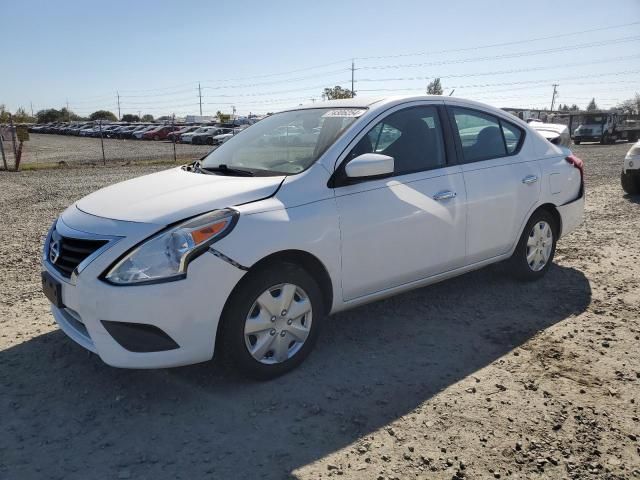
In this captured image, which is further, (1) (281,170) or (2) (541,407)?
(1) (281,170)

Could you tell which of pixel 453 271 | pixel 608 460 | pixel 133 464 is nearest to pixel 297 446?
pixel 133 464

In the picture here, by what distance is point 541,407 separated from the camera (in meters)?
2.95

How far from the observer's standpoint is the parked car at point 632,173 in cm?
941

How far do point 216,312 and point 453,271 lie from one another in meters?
2.03

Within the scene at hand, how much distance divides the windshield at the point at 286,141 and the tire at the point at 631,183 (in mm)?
7737

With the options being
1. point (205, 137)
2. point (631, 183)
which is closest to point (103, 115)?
point (205, 137)

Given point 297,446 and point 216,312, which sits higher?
point 216,312

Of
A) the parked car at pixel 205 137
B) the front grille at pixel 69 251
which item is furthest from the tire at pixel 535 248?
the parked car at pixel 205 137

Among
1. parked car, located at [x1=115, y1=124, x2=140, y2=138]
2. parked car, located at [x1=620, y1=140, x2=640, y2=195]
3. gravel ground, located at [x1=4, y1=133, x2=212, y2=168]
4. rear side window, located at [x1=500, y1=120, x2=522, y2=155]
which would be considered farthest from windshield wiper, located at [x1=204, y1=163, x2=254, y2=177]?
parked car, located at [x1=115, y1=124, x2=140, y2=138]

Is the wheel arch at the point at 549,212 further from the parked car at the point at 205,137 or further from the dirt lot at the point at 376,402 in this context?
the parked car at the point at 205,137

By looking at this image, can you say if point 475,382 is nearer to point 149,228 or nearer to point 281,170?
point 281,170

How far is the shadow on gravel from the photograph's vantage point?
8.38ft

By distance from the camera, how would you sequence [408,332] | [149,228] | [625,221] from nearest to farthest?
[149,228] < [408,332] < [625,221]

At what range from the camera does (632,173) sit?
31.0ft
